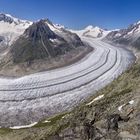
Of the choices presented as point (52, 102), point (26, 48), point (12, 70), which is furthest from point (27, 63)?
point (52, 102)

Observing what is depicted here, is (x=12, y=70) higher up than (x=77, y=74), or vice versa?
(x=12, y=70)

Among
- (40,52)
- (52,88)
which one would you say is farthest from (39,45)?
(52,88)

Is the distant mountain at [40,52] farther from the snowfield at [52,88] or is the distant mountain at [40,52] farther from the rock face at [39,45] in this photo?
the snowfield at [52,88]

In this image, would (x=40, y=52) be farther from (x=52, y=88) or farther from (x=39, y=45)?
(x=52, y=88)

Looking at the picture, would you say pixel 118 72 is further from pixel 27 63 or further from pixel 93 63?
pixel 27 63

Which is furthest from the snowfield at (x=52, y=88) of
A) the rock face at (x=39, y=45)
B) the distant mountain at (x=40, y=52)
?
the rock face at (x=39, y=45)

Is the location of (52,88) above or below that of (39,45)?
below
